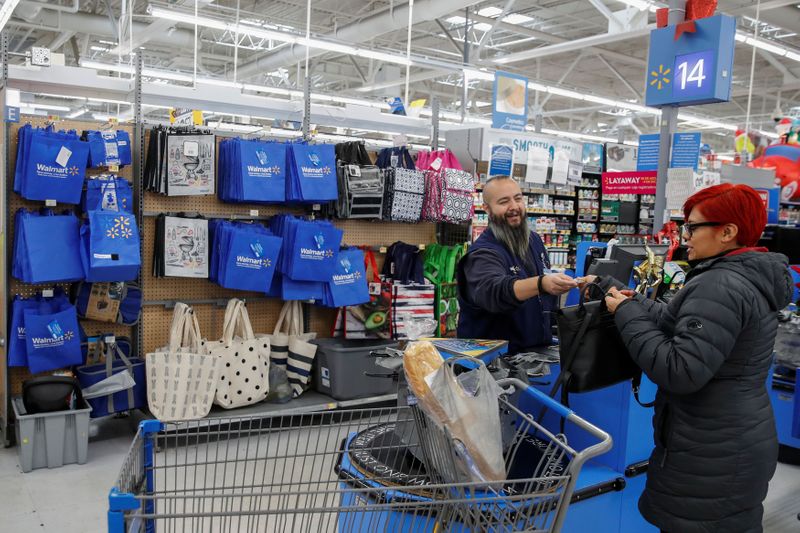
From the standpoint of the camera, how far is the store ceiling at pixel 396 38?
1095cm

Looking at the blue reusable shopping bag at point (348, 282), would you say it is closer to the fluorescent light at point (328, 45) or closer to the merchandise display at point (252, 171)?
the merchandise display at point (252, 171)

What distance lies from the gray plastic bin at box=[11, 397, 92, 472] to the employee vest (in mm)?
2913

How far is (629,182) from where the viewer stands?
8242mm

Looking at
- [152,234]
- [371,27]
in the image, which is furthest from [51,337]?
[371,27]

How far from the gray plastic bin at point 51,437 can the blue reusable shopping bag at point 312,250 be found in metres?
1.75

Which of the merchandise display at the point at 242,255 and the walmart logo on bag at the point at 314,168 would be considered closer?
the merchandise display at the point at 242,255

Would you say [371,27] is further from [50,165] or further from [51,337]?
[51,337]

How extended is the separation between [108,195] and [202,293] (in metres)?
1.09

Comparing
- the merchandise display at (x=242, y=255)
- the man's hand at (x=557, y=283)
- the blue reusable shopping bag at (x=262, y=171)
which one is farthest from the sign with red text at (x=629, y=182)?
the man's hand at (x=557, y=283)

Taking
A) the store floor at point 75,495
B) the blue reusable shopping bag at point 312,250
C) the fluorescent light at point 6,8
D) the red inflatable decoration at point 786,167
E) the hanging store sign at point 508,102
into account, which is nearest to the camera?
the store floor at point 75,495

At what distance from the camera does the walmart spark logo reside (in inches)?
230

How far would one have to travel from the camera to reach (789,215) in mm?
10258

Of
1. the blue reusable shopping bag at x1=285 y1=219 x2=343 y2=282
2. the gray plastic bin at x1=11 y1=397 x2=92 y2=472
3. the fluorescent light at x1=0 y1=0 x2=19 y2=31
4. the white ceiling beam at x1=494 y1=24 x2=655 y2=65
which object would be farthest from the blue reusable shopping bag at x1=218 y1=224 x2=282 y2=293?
the white ceiling beam at x1=494 y1=24 x2=655 y2=65

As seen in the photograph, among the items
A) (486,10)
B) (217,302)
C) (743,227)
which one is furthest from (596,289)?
(486,10)
